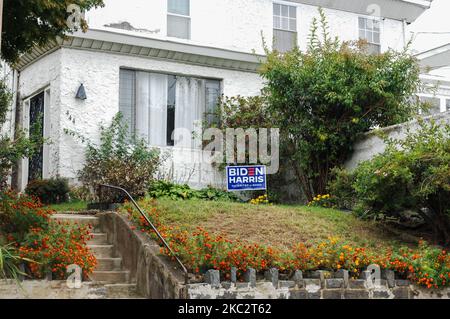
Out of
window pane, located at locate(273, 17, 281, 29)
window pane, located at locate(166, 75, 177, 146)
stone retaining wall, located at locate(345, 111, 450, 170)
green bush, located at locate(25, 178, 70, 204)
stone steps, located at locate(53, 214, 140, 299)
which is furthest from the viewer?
window pane, located at locate(273, 17, 281, 29)

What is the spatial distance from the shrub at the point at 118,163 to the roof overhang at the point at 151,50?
1.74 metres

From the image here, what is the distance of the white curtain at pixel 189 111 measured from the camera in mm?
16703

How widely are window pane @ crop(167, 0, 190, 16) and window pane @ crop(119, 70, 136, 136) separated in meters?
2.03

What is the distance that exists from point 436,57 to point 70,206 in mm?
13166

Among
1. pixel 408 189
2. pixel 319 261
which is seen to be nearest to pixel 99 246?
pixel 319 261

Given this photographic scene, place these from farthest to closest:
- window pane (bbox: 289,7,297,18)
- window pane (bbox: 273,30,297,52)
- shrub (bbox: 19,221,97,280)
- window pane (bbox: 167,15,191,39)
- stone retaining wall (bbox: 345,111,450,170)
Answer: window pane (bbox: 289,7,297,18) < window pane (bbox: 273,30,297,52) < window pane (bbox: 167,15,191,39) < stone retaining wall (bbox: 345,111,450,170) < shrub (bbox: 19,221,97,280)

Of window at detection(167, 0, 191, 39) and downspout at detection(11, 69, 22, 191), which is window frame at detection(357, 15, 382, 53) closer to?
window at detection(167, 0, 191, 39)

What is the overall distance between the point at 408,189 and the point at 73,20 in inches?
246

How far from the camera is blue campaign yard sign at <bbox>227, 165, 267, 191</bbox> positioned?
12.4 metres

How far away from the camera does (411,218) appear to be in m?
11.7

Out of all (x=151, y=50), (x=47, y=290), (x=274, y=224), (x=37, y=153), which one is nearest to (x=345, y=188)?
(x=274, y=224)

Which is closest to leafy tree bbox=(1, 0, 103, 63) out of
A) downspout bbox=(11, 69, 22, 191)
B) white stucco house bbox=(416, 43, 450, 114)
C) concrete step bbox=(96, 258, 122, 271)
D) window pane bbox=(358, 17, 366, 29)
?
concrete step bbox=(96, 258, 122, 271)

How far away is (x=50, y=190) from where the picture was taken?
14.5 metres

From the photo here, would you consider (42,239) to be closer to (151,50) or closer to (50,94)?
(50,94)
